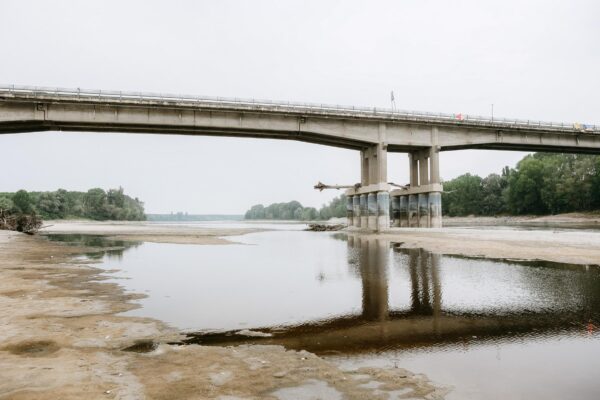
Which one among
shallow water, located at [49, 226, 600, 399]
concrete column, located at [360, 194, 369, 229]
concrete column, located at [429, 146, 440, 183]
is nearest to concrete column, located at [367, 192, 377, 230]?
concrete column, located at [360, 194, 369, 229]

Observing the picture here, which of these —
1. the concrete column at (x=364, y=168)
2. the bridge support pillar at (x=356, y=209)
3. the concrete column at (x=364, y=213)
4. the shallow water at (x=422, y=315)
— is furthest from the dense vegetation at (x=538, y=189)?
the shallow water at (x=422, y=315)

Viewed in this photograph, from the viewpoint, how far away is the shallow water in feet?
24.6

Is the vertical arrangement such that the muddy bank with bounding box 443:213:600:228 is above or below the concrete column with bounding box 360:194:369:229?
below

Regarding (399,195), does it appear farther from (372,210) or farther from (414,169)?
(372,210)

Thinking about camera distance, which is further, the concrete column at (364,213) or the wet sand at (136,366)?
the concrete column at (364,213)

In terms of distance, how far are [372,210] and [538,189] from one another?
7965 cm

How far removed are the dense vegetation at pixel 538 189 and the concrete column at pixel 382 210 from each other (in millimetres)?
72354

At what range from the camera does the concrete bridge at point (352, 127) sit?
46594mm

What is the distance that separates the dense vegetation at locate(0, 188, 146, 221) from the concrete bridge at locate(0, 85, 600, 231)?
341ft

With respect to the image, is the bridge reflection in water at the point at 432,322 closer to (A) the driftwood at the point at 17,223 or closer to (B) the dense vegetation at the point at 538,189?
(A) the driftwood at the point at 17,223

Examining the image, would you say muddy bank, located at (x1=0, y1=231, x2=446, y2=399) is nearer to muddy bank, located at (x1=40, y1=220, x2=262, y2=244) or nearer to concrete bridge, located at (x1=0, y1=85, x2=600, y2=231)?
muddy bank, located at (x1=40, y1=220, x2=262, y2=244)

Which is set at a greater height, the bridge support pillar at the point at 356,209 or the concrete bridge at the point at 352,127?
the concrete bridge at the point at 352,127

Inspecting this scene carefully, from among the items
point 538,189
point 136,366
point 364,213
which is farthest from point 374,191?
point 538,189

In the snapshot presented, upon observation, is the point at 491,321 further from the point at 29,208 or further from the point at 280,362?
the point at 29,208
